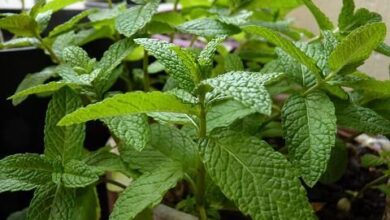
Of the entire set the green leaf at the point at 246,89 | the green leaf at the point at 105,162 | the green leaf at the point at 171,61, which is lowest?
the green leaf at the point at 105,162

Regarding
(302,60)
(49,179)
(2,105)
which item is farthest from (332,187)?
(2,105)

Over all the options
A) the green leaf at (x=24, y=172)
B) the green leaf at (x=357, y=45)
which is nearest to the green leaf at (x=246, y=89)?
the green leaf at (x=357, y=45)

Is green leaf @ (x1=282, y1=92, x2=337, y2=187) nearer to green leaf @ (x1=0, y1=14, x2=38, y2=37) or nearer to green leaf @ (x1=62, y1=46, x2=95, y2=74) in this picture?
green leaf @ (x1=62, y1=46, x2=95, y2=74)

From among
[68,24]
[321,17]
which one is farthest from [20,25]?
[321,17]

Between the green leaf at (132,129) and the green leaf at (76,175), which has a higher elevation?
the green leaf at (132,129)

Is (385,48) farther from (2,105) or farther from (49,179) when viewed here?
(2,105)

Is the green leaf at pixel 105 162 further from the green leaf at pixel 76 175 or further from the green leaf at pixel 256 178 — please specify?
the green leaf at pixel 256 178
